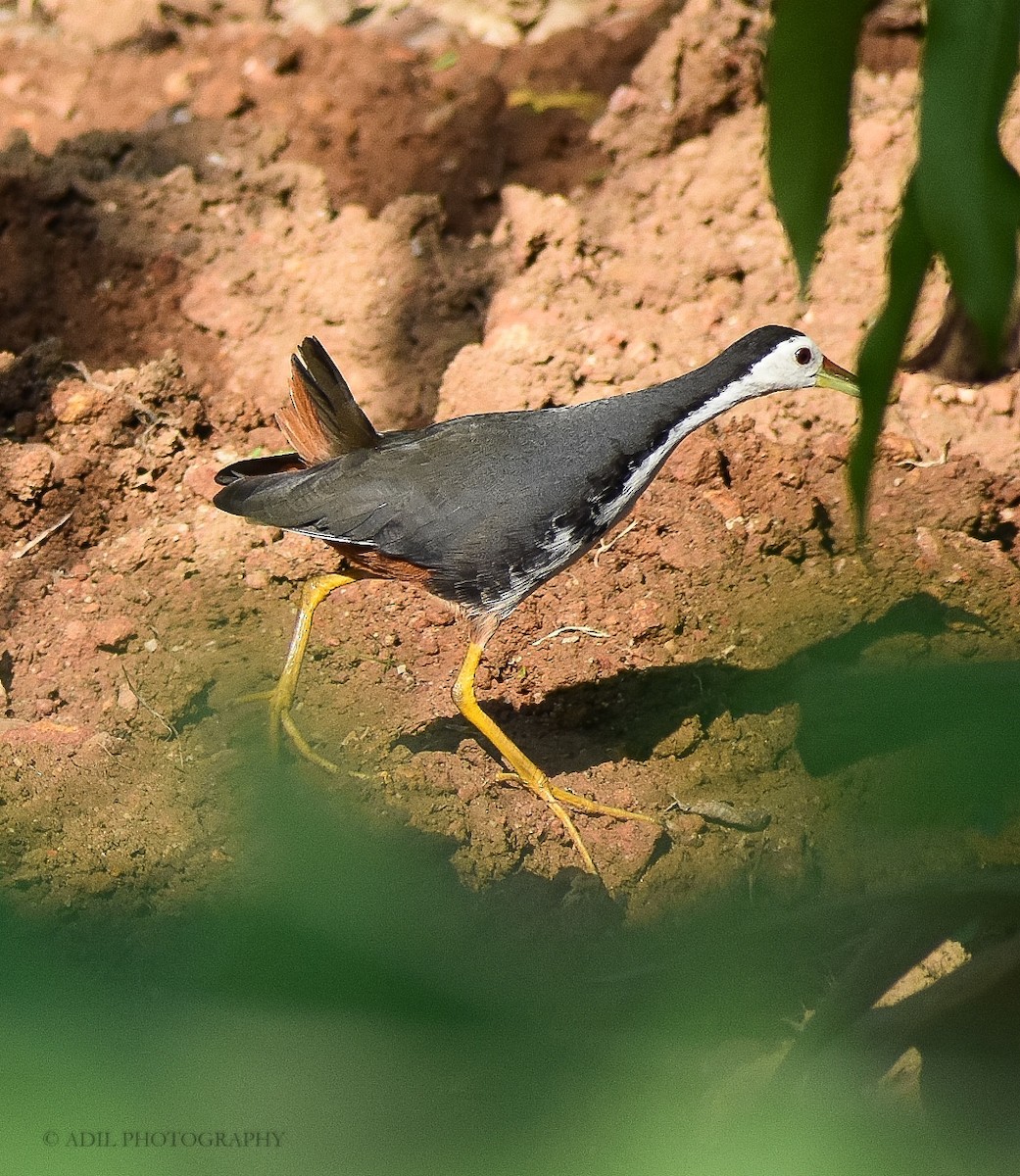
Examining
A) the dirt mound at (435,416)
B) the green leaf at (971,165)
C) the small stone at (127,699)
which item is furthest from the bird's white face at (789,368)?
the green leaf at (971,165)

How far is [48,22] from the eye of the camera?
6266mm

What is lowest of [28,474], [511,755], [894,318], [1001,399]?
[511,755]

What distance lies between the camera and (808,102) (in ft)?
3.84

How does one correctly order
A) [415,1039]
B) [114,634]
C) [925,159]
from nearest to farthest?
→ [415,1039] → [925,159] → [114,634]

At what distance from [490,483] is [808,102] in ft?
7.76

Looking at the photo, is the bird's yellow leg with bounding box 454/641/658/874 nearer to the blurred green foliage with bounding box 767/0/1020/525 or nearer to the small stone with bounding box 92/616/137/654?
the small stone with bounding box 92/616/137/654

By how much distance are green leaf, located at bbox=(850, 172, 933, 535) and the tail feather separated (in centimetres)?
255

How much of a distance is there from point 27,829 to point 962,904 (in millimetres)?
2466

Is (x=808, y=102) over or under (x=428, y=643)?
over

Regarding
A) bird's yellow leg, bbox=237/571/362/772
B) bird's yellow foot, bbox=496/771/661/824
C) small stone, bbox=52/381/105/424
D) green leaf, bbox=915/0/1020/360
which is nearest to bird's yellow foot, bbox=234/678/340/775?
bird's yellow leg, bbox=237/571/362/772

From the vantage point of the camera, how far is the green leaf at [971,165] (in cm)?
110

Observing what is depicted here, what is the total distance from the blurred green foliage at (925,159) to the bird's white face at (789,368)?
2.41 metres

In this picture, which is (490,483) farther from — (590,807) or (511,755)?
(590,807)

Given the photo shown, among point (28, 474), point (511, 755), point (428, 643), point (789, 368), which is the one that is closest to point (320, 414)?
point (428, 643)
